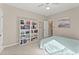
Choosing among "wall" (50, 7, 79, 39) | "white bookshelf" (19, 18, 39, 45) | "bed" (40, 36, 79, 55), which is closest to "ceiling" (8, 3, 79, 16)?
"wall" (50, 7, 79, 39)

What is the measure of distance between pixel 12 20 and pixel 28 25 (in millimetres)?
252

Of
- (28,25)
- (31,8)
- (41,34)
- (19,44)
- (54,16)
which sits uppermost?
(31,8)

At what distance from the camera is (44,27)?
6.03 ft

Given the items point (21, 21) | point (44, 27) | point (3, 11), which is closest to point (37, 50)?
point (44, 27)

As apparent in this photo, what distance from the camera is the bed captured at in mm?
1749

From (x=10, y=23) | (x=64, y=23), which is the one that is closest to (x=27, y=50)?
(x=10, y=23)

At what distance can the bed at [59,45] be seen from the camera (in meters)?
1.75

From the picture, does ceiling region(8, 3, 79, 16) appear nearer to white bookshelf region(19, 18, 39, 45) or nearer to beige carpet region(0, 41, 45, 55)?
white bookshelf region(19, 18, 39, 45)

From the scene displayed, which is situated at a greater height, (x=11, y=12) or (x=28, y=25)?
(x=11, y=12)

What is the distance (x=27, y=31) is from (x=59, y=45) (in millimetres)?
538

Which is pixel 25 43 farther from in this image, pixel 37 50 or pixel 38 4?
pixel 38 4

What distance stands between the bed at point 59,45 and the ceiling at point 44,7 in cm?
41

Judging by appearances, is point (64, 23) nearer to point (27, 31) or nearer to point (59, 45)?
point (59, 45)

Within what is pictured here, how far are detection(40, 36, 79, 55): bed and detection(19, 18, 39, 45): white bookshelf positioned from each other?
170mm
